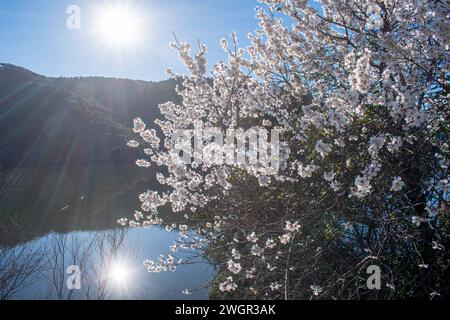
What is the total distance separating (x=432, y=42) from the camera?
14.7 feet

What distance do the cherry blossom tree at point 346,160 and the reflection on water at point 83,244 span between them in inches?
65.6

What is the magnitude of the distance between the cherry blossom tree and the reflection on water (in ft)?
5.47

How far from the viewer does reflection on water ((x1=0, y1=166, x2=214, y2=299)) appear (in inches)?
461

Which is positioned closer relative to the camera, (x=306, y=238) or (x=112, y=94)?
(x=306, y=238)

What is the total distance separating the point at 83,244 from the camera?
17.0m

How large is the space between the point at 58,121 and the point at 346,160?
72.3 m

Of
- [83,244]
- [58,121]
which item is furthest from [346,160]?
[58,121]

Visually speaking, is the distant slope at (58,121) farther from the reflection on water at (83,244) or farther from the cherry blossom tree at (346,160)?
the cherry blossom tree at (346,160)

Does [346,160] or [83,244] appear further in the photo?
[83,244]

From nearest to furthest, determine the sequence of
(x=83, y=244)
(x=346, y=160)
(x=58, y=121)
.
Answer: (x=346, y=160) < (x=83, y=244) < (x=58, y=121)

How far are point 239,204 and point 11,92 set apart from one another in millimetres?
84929

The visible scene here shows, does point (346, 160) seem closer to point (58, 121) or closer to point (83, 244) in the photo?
point (83, 244)
